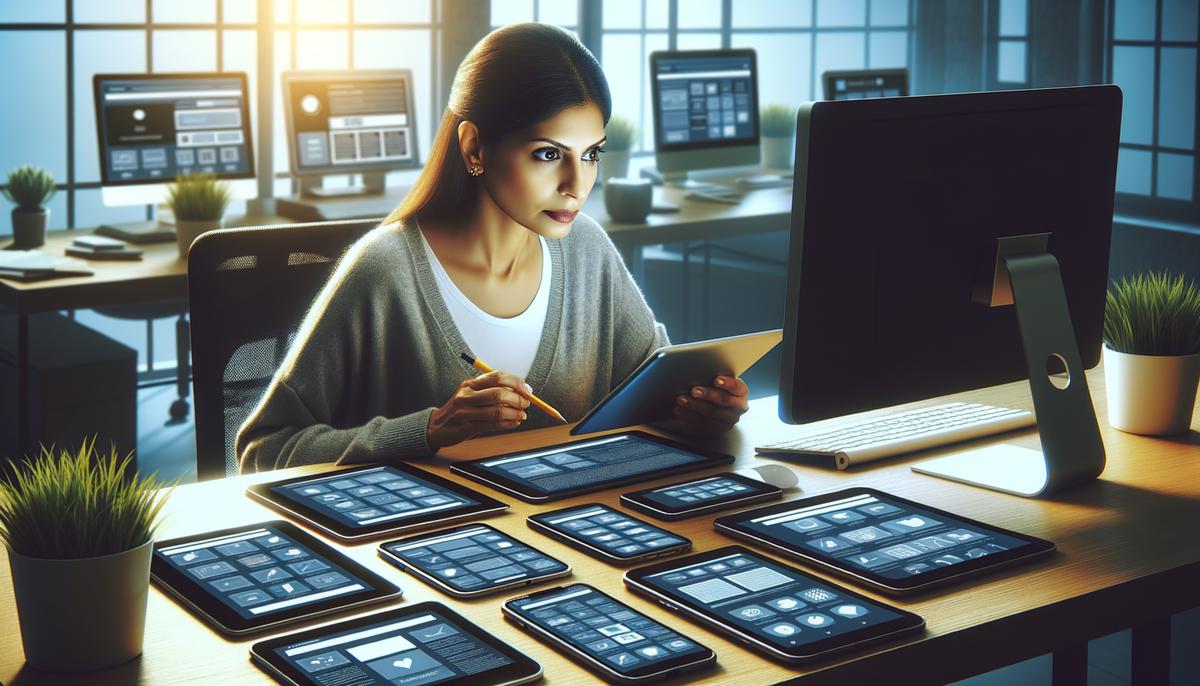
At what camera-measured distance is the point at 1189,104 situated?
17.5 ft

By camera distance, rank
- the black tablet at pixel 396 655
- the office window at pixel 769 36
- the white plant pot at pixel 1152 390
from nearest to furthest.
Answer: the black tablet at pixel 396 655, the white plant pot at pixel 1152 390, the office window at pixel 769 36

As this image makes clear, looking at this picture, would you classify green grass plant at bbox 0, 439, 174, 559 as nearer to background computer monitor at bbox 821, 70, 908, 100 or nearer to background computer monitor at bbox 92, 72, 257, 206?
background computer monitor at bbox 92, 72, 257, 206

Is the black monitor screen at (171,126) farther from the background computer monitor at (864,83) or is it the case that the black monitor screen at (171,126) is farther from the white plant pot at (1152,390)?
the white plant pot at (1152,390)

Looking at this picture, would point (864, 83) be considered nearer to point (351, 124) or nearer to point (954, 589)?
point (351, 124)

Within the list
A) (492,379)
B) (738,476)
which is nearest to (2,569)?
(492,379)

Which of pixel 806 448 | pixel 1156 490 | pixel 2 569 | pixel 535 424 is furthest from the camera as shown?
pixel 535 424

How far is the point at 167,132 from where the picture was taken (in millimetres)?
3963

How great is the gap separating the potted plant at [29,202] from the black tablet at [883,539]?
2954 mm

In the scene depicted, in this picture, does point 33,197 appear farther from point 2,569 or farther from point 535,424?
point 2,569

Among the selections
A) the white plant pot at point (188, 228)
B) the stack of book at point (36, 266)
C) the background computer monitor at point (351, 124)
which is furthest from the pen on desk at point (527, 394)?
the background computer monitor at point (351, 124)

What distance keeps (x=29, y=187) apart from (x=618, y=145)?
78.6 inches

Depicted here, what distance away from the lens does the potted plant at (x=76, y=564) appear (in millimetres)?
954

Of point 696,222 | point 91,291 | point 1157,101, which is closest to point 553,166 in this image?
point 91,291

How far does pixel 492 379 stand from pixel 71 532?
62cm
